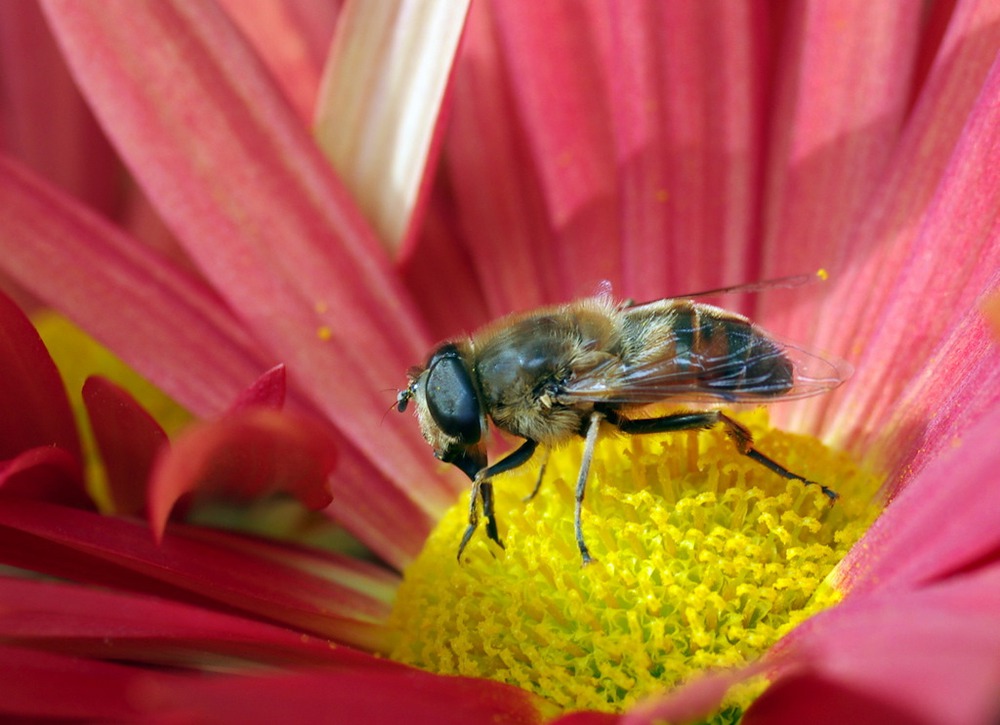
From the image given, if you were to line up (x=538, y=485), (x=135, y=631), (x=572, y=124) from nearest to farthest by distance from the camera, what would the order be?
(x=135, y=631)
(x=538, y=485)
(x=572, y=124)

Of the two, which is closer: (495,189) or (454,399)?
(454,399)

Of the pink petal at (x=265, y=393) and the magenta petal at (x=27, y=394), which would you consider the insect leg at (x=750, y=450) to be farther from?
the magenta petal at (x=27, y=394)

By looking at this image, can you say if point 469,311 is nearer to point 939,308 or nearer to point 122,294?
point 122,294

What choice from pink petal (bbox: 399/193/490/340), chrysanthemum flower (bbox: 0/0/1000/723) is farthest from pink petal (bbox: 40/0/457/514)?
pink petal (bbox: 399/193/490/340)

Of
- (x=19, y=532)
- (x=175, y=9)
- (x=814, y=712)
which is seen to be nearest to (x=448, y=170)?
(x=175, y=9)

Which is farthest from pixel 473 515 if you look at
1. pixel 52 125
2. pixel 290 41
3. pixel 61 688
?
pixel 52 125


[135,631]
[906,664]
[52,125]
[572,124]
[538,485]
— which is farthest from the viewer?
[52,125]

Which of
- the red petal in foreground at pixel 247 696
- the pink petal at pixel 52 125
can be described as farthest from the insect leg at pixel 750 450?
the pink petal at pixel 52 125

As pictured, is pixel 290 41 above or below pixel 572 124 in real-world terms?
above
